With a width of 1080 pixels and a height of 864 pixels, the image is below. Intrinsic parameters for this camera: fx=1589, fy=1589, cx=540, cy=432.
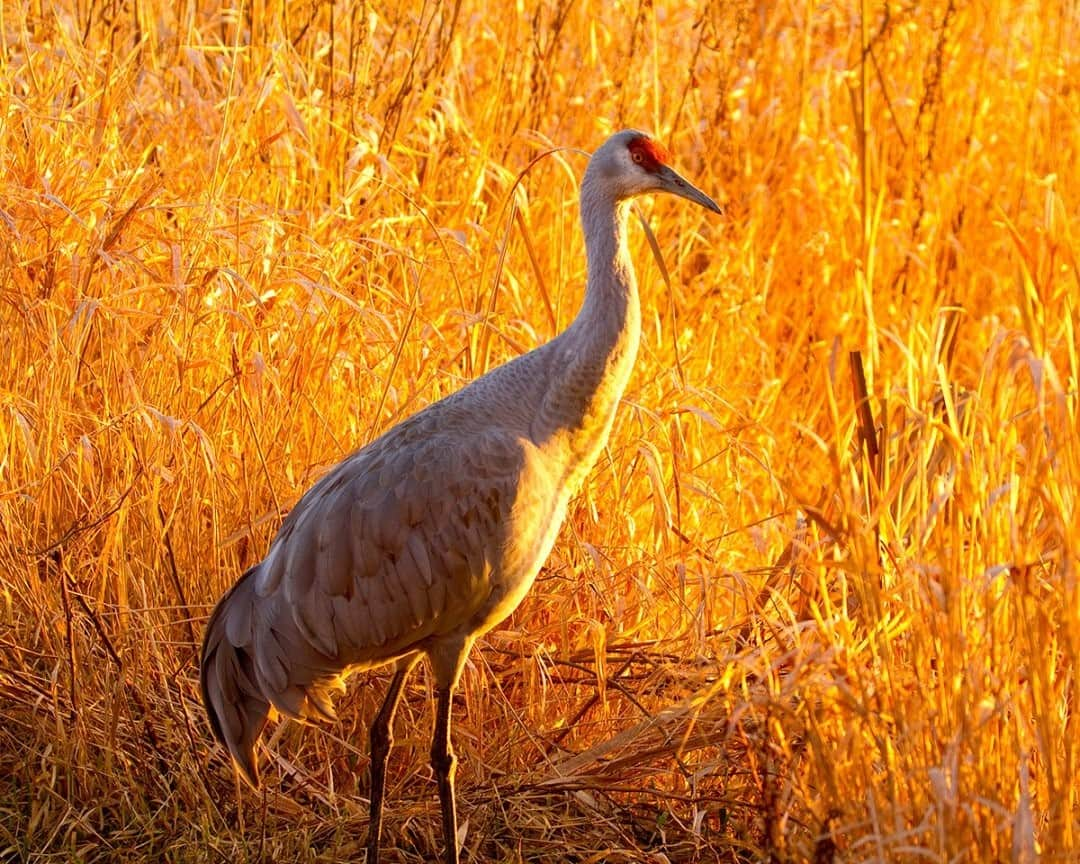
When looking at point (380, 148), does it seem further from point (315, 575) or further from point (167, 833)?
point (167, 833)

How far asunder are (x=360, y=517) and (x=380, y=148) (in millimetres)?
1743

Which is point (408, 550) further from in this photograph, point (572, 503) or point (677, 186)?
point (677, 186)

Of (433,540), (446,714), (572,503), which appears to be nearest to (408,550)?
(433,540)

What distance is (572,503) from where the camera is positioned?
12.7 ft

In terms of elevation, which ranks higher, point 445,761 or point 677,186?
point 677,186

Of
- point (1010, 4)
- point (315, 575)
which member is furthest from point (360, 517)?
point (1010, 4)

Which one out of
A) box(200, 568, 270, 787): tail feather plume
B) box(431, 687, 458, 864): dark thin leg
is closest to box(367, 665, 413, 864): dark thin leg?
box(431, 687, 458, 864): dark thin leg

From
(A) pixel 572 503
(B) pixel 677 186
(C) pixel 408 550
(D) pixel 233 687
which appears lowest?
(D) pixel 233 687

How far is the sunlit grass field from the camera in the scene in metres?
2.53

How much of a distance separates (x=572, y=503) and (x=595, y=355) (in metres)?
0.77

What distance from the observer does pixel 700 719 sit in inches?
133

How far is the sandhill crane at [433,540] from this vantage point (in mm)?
3145

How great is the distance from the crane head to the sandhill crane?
0.13 meters

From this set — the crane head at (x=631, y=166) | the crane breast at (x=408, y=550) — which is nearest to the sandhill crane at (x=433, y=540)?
the crane breast at (x=408, y=550)
